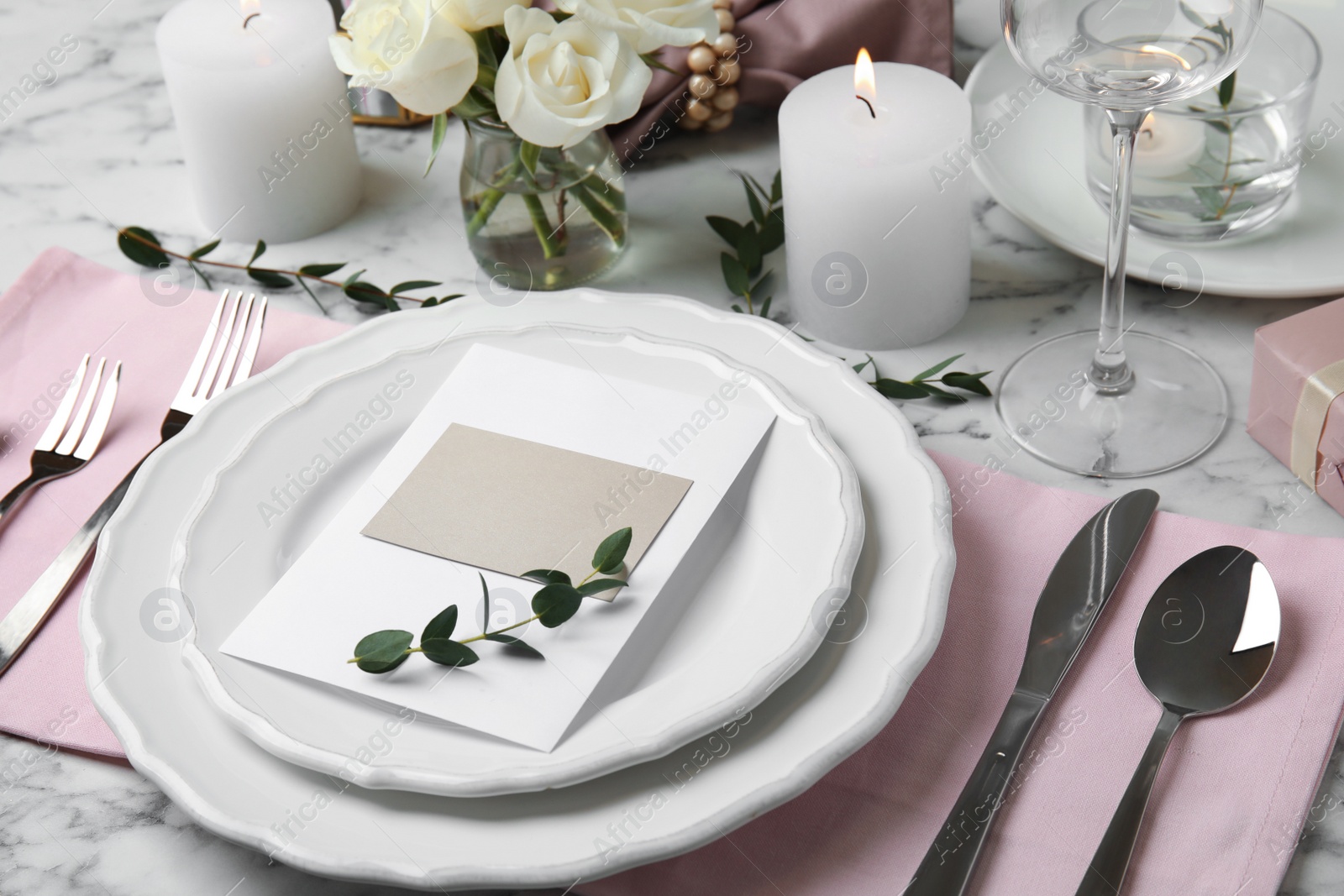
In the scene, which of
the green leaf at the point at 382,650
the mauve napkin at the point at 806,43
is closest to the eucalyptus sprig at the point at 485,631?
the green leaf at the point at 382,650

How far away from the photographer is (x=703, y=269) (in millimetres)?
815

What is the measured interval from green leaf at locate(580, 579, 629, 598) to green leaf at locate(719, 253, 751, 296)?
30cm

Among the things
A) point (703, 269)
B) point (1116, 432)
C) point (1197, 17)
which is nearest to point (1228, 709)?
point (1116, 432)

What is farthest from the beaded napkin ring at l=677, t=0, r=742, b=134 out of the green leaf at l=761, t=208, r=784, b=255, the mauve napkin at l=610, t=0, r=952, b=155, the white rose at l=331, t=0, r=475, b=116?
the white rose at l=331, t=0, r=475, b=116

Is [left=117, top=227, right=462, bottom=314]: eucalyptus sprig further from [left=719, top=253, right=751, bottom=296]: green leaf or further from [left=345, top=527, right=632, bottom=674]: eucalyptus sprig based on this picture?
[left=345, top=527, right=632, bottom=674]: eucalyptus sprig

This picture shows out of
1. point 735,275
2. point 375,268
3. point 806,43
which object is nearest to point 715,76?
point 806,43

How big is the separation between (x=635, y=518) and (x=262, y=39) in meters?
0.46

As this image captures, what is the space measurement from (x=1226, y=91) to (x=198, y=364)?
0.64m

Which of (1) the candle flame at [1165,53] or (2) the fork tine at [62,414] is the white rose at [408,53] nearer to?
(2) the fork tine at [62,414]

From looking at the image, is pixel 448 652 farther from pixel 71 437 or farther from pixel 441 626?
pixel 71 437

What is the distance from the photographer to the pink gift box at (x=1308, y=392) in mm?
586

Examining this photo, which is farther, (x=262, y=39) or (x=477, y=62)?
(x=262, y=39)

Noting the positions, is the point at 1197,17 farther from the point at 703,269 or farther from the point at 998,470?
the point at 703,269

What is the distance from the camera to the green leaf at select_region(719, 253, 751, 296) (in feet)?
2.55
